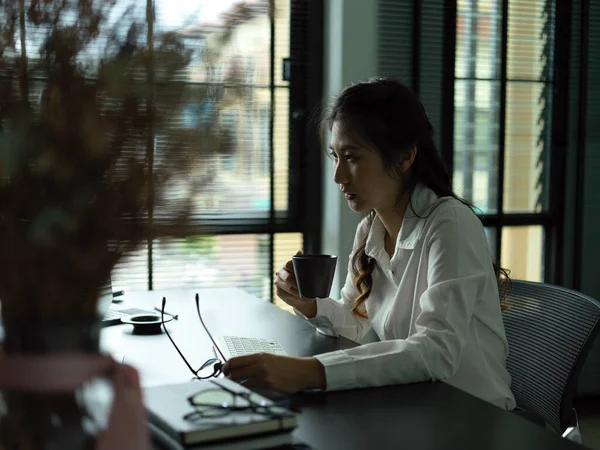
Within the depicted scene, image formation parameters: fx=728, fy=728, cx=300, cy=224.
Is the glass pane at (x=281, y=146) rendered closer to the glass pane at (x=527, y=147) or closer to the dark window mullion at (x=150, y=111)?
the glass pane at (x=527, y=147)

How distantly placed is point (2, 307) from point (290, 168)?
2.65m

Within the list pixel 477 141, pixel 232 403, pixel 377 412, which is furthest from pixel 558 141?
pixel 232 403

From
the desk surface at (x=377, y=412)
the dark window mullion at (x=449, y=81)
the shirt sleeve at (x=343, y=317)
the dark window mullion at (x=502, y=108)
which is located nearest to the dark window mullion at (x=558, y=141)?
the dark window mullion at (x=502, y=108)

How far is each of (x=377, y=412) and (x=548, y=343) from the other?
61 cm

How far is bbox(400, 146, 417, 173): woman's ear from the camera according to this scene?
1.78 m

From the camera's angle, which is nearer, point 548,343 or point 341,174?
point 548,343

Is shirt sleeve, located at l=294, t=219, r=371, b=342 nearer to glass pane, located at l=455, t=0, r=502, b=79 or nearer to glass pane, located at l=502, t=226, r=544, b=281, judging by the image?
glass pane, located at l=455, t=0, r=502, b=79

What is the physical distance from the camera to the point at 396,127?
1749mm

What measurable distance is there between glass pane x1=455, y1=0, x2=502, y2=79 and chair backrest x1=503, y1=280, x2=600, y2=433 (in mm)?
1800

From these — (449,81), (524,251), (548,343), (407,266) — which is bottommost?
(524,251)

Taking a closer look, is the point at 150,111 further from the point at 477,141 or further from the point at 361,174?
the point at 477,141

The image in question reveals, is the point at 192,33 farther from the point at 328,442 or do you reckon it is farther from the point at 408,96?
the point at 408,96

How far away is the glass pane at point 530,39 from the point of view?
133 inches

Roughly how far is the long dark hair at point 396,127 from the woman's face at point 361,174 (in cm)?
2
